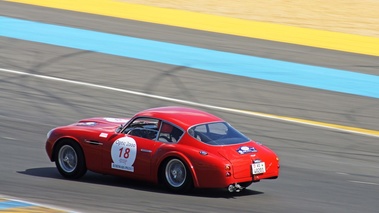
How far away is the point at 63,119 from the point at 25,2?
10.7 metres

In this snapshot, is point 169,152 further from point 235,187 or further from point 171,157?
point 235,187

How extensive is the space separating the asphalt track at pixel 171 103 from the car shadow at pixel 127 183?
0.02 metres

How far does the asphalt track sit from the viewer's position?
34.5 feet

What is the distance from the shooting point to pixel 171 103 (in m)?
17.2

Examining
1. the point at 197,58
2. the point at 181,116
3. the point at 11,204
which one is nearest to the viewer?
the point at 11,204

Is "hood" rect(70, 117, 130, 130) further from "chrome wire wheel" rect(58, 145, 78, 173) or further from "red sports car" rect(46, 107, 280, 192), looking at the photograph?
"chrome wire wheel" rect(58, 145, 78, 173)

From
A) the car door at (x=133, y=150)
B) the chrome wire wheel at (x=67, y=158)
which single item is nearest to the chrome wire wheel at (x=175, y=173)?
the car door at (x=133, y=150)

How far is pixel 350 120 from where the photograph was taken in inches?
659

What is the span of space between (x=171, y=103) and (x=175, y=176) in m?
6.56

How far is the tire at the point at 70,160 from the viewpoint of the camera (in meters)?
11.4

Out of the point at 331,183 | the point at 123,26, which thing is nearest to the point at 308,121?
the point at 331,183

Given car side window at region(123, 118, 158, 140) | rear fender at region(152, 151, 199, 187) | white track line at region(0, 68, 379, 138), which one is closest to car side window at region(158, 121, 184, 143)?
car side window at region(123, 118, 158, 140)

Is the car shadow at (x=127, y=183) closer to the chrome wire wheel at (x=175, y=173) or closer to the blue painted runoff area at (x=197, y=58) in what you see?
the chrome wire wheel at (x=175, y=173)

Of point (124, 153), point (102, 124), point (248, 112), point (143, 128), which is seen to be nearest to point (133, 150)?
point (124, 153)
